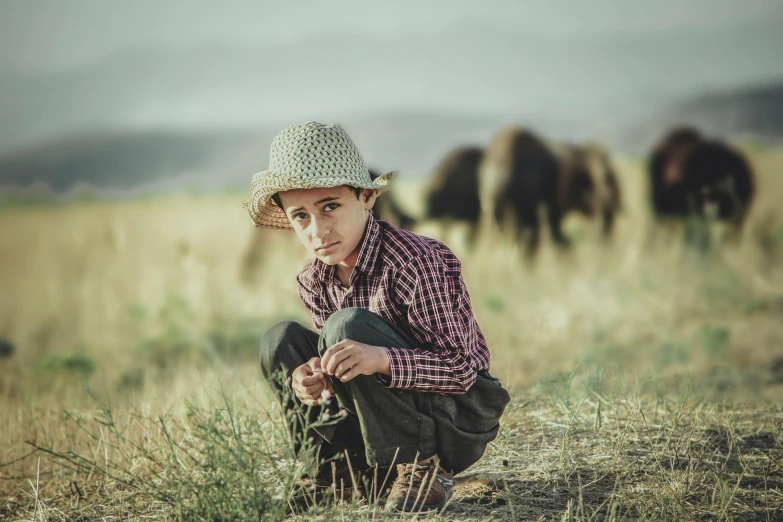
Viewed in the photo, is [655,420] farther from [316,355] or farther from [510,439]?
[316,355]

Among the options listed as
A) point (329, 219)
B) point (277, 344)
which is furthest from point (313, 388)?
point (329, 219)

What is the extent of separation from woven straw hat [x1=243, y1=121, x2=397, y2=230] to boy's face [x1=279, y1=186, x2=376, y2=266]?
5 centimetres

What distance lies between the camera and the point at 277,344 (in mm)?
2594

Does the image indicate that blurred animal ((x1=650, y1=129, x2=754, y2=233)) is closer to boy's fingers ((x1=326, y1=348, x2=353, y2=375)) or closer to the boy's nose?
the boy's nose

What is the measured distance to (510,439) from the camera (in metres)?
3.52

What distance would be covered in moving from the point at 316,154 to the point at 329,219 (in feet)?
0.68

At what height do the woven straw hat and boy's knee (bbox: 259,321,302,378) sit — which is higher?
the woven straw hat

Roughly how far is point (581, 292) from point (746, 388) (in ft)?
8.20

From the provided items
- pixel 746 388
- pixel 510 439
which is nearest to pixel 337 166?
pixel 510 439

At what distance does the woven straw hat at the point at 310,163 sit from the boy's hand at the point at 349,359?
0.50m

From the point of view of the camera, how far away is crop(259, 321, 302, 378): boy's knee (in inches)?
102

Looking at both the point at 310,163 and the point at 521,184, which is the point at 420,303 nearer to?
the point at 310,163

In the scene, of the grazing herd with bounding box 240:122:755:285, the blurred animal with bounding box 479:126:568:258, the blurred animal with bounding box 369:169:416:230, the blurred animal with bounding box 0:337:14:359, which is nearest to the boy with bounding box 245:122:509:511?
the blurred animal with bounding box 369:169:416:230

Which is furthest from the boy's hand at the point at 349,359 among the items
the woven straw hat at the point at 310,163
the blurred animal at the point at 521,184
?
the blurred animal at the point at 521,184
